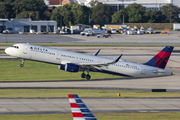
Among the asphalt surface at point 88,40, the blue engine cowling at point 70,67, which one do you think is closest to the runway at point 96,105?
the blue engine cowling at point 70,67

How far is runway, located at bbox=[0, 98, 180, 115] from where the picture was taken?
103 feet

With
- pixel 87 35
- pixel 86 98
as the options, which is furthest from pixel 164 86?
pixel 87 35

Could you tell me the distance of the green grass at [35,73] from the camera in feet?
176

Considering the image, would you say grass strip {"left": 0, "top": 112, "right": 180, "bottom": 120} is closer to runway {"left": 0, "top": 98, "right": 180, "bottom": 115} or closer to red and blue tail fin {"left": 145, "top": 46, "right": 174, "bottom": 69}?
runway {"left": 0, "top": 98, "right": 180, "bottom": 115}

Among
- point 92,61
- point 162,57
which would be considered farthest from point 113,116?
point 162,57

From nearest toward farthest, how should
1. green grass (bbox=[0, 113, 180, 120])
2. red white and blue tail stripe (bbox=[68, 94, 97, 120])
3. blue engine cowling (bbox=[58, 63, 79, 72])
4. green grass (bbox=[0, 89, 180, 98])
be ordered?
red white and blue tail stripe (bbox=[68, 94, 97, 120]) < green grass (bbox=[0, 113, 180, 120]) < green grass (bbox=[0, 89, 180, 98]) < blue engine cowling (bbox=[58, 63, 79, 72])

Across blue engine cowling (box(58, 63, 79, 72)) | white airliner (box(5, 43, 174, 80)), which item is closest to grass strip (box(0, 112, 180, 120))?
blue engine cowling (box(58, 63, 79, 72))

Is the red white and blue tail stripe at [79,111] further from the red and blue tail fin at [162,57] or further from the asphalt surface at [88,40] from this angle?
the asphalt surface at [88,40]

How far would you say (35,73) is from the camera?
58.2 metres

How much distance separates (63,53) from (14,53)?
28.1ft

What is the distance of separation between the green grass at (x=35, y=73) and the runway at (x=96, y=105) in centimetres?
1717

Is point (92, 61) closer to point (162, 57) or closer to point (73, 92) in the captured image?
point (73, 92)

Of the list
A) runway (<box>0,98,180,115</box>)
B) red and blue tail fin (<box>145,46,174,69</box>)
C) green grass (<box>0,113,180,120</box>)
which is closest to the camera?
green grass (<box>0,113,180,120</box>)

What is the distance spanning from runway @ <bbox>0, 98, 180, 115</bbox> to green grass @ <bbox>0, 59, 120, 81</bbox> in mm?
17174
